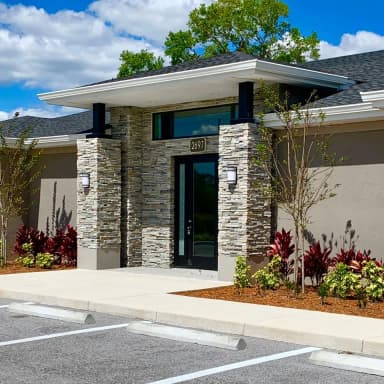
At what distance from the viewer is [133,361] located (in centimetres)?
803

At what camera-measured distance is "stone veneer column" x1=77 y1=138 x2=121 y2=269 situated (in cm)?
1806

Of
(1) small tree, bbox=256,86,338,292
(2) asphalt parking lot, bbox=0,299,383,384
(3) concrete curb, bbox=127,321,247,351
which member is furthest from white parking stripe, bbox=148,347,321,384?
(1) small tree, bbox=256,86,338,292

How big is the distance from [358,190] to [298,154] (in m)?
1.71

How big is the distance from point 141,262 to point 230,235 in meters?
4.43

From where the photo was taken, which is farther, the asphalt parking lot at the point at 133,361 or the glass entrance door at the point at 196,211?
the glass entrance door at the point at 196,211

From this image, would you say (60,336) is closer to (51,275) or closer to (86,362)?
(86,362)

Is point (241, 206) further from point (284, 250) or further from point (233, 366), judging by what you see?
point (233, 366)

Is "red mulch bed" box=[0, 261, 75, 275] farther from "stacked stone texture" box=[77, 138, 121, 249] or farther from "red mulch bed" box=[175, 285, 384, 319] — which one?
"red mulch bed" box=[175, 285, 384, 319]

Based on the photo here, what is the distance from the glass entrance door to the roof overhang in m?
1.72

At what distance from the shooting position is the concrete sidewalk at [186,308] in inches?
358

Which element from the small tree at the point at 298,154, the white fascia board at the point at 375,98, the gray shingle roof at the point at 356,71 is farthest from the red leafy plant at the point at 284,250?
the white fascia board at the point at 375,98

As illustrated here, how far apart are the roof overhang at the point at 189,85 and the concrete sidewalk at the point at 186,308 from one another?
4.28m

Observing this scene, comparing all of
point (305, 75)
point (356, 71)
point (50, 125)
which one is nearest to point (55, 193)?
point (50, 125)

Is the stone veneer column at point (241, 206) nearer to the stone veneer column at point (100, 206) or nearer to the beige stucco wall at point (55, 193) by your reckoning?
the stone veneer column at point (100, 206)
